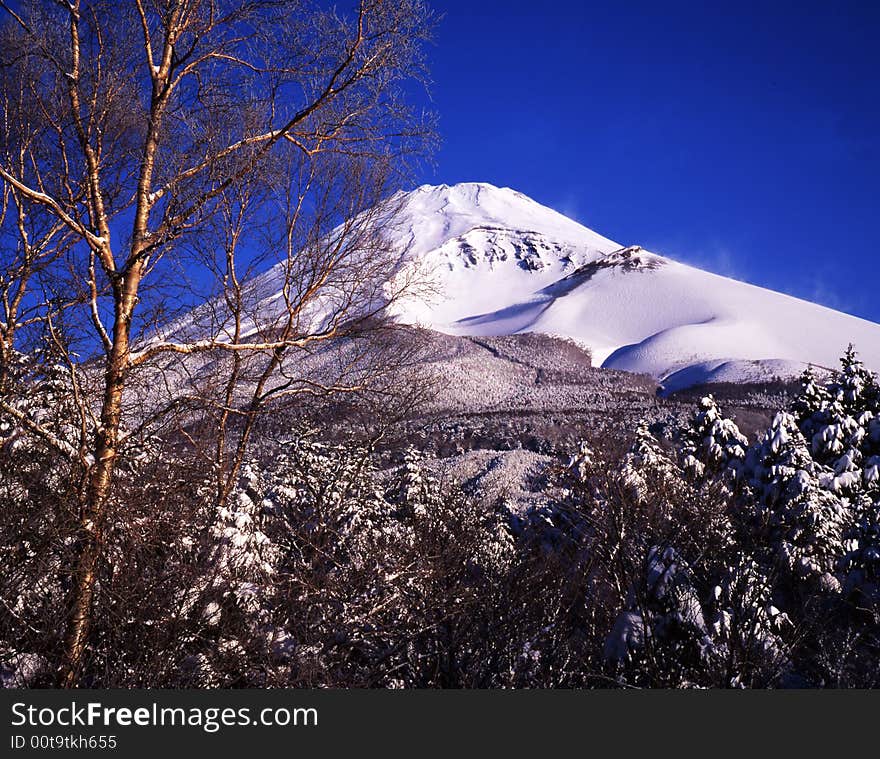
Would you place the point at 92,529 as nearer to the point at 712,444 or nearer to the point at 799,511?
the point at 799,511

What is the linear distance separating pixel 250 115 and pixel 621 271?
378 ft

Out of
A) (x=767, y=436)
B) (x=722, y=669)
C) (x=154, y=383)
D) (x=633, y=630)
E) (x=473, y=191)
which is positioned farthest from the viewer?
(x=473, y=191)

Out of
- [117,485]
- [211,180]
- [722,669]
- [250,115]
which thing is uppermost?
[250,115]

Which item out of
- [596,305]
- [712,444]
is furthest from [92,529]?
[596,305]

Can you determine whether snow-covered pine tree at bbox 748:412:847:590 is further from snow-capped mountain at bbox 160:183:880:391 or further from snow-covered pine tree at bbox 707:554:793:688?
snow-capped mountain at bbox 160:183:880:391

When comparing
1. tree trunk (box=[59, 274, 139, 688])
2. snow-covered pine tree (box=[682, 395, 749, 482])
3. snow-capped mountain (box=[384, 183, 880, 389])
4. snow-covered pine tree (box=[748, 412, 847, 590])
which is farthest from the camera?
snow-capped mountain (box=[384, 183, 880, 389])

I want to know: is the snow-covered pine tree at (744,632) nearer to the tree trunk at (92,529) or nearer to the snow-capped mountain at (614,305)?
the snow-capped mountain at (614,305)

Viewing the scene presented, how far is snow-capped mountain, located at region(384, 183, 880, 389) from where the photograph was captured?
62.3 metres

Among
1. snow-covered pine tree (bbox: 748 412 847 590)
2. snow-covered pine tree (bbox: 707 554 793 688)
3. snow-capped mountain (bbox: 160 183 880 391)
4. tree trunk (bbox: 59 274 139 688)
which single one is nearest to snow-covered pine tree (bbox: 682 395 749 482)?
snow-covered pine tree (bbox: 748 412 847 590)

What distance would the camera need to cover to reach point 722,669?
662 centimetres

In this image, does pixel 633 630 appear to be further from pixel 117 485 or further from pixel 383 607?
pixel 117 485

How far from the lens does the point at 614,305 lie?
99938 mm

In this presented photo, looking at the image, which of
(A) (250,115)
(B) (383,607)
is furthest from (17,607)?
(A) (250,115)

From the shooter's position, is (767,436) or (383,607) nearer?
(383,607)
